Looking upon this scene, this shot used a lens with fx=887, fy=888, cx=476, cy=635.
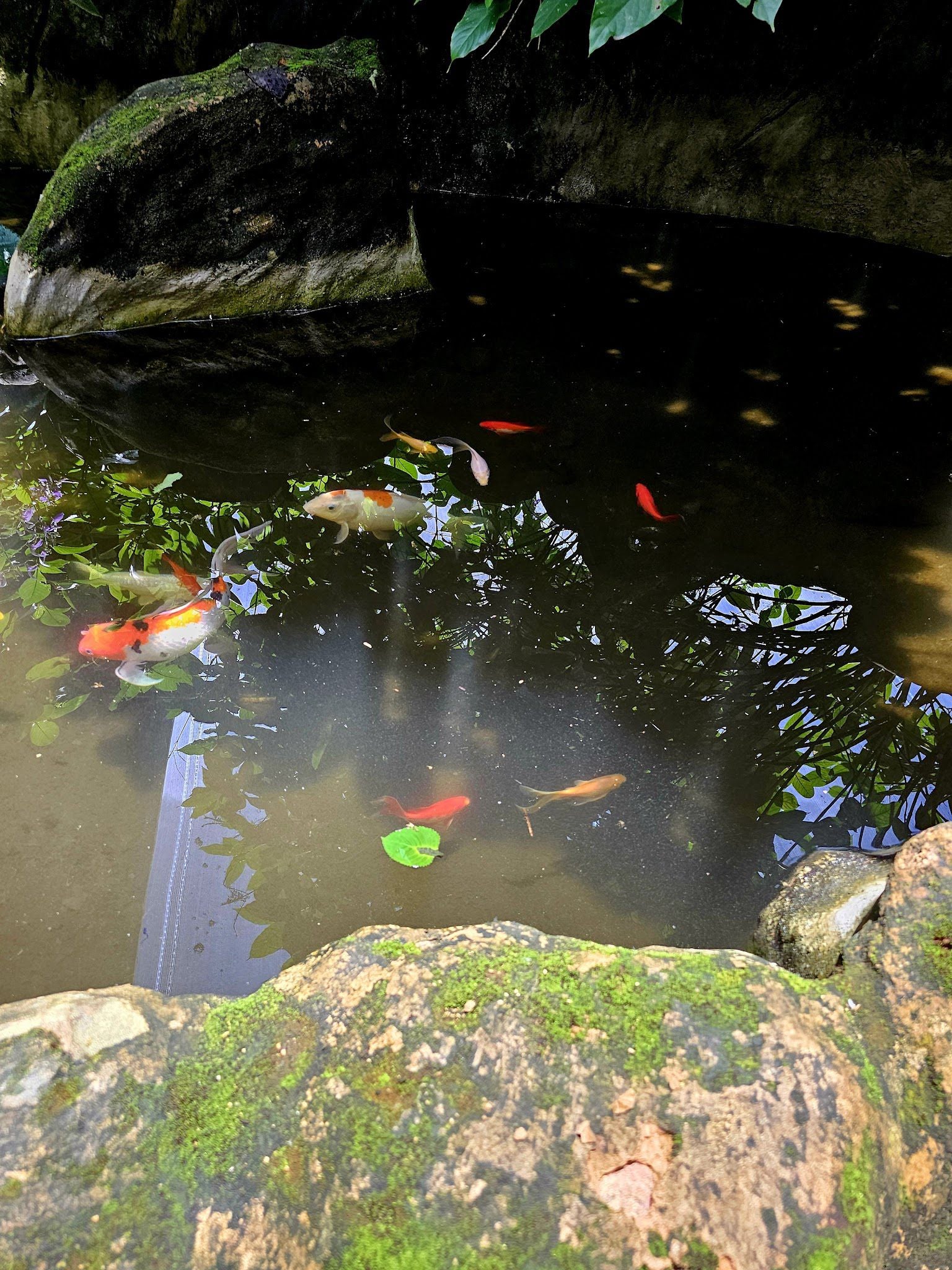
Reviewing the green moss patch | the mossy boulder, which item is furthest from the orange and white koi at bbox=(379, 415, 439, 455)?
the green moss patch

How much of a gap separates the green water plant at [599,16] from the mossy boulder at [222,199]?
7.06 feet

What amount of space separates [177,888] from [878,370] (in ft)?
Answer: 13.8

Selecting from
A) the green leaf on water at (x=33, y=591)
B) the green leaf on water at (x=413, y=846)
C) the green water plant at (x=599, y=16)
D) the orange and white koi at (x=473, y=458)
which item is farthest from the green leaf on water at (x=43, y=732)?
the green water plant at (x=599, y=16)

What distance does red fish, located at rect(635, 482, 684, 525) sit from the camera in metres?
3.41

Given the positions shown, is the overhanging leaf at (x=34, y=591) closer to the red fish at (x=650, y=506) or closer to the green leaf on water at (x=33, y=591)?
the green leaf on water at (x=33, y=591)

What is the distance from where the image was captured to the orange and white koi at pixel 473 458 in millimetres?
3580

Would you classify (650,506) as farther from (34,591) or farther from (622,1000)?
(622,1000)

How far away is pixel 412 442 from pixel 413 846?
2062 millimetres

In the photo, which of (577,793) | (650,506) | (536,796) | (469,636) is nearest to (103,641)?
(469,636)

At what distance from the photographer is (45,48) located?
6.30 metres

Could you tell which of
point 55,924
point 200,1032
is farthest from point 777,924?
point 55,924

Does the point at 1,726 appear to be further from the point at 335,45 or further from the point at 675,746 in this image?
the point at 335,45

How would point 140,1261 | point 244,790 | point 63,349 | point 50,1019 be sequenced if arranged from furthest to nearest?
point 63,349, point 244,790, point 50,1019, point 140,1261

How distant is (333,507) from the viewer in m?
3.27
